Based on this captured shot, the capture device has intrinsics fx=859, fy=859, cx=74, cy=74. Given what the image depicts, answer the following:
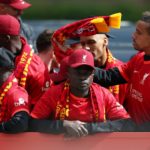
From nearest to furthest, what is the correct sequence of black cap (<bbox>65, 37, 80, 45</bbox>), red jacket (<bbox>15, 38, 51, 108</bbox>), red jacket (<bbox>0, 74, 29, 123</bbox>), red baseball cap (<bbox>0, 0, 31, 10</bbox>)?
red jacket (<bbox>0, 74, 29, 123</bbox>) < red jacket (<bbox>15, 38, 51, 108</bbox>) < black cap (<bbox>65, 37, 80, 45</bbox>) < red baseball cap (<bbox>0, 0, 31, 10</bbox>)

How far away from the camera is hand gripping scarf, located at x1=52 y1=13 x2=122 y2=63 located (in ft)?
20.1

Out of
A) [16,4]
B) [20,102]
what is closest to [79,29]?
[20,102]

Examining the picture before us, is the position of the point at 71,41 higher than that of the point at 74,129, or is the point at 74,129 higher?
the point at 71,41

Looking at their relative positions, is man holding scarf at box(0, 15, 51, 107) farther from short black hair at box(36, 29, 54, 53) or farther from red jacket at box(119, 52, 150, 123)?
short black hair at box(36, 29, 54, 53)

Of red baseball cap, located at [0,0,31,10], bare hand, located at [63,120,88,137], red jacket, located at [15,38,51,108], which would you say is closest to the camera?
bare hand, located at [63,120,88,137]

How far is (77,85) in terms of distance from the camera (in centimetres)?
558

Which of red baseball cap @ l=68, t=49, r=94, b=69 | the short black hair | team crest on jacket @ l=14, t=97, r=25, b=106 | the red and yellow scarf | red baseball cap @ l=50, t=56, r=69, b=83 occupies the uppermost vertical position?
red baseball cap @ l=68, t=49, r=94, b=69

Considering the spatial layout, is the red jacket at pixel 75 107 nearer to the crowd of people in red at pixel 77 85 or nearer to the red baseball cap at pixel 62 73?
the crowd of people in red at pixel 77 85

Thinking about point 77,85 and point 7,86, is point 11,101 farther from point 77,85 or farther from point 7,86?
point 77,85

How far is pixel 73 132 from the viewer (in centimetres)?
549

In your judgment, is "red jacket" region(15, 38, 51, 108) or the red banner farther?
"red jacket" region(15, 38, 51, 108)

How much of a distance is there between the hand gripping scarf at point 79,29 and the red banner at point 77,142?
837 mm

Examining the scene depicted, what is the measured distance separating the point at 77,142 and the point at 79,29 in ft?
3.25

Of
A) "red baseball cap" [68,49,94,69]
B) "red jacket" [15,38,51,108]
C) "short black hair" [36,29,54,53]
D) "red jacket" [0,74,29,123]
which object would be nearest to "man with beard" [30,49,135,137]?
"red baseball cap" [68,49,94,69]
